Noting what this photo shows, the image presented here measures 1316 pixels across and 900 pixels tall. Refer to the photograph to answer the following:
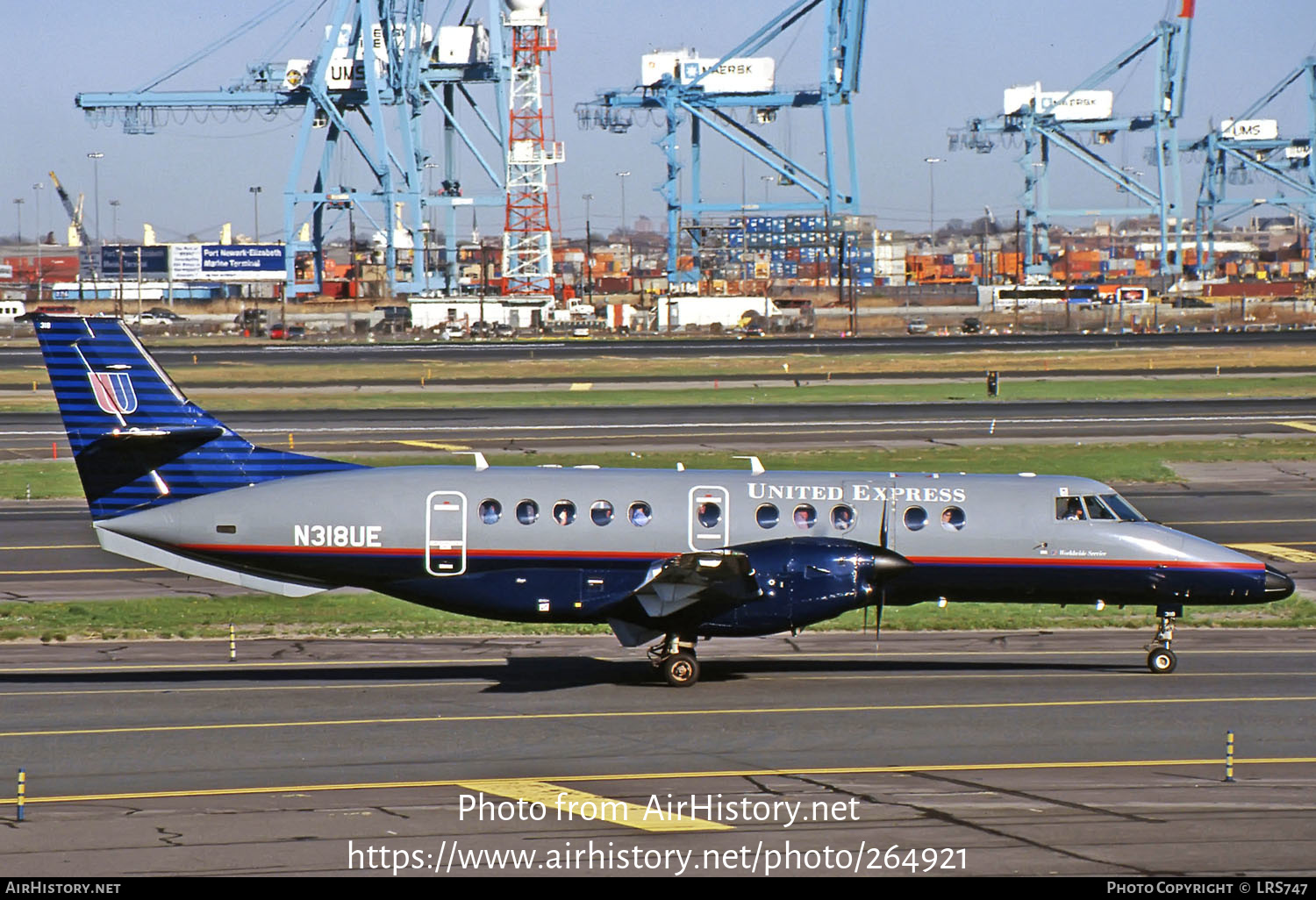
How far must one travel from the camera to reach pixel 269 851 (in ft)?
46.4

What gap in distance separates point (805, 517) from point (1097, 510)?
195 inches

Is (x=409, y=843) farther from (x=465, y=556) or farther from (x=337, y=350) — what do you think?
(x=337, y=350)

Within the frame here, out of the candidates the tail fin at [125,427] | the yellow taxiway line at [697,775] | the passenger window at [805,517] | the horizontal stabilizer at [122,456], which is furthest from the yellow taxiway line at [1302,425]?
the horizontal stabilizer at [122,456]

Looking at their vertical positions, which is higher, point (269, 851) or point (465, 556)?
point (465, 556)

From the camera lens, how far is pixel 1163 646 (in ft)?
77.5

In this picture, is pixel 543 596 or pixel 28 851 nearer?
pixel 28 851

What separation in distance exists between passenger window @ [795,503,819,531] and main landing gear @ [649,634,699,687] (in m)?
2.50

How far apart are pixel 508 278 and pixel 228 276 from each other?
4176 cm

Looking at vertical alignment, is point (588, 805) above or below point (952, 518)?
below

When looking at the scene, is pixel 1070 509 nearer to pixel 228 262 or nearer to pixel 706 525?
pixel 706 525

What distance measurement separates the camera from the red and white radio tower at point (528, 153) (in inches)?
5999

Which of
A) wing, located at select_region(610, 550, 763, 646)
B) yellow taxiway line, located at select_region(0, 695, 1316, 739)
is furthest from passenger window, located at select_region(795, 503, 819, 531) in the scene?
yellow taxiway line, located at select_region(0, 695, 1316, 739)

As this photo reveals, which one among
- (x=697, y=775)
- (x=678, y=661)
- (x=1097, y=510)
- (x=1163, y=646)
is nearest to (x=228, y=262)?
(x=678, y=661)

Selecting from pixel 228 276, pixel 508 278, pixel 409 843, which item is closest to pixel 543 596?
pixel 409 843
